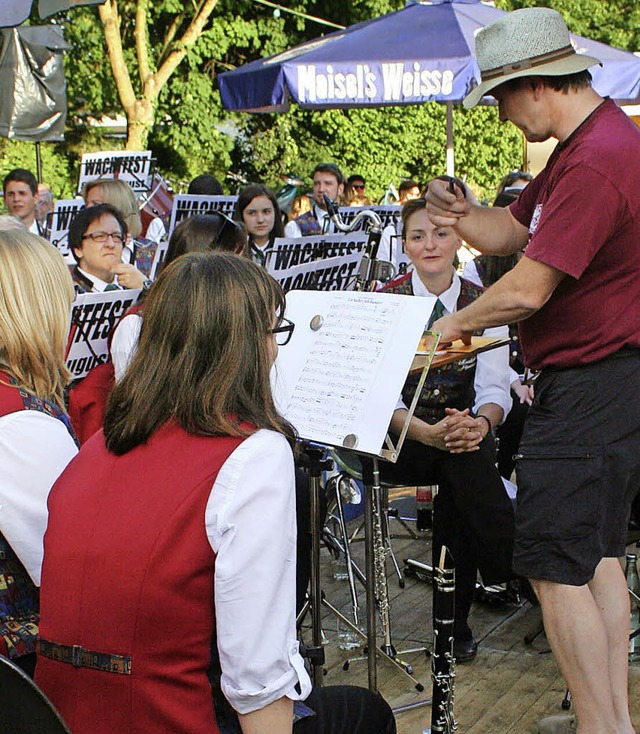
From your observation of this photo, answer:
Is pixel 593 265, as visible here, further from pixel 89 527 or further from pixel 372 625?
pixel 89 527

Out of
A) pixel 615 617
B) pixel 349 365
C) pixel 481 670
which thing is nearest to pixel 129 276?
pixel 349 365

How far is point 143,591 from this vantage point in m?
1.75

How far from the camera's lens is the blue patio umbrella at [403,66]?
7.66 meters

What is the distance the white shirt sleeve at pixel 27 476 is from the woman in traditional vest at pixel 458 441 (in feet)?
5.35

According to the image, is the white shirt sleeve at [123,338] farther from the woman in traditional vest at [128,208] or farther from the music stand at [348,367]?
the woman in traditional vest at [128,208]

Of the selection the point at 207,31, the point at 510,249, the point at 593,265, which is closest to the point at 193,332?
the point at 593,265

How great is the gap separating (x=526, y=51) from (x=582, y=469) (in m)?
1.17

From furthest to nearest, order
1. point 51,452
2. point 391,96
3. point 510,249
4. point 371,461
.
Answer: point 391,96
point 371,461
point 510,249
point 51,452

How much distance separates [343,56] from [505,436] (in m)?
3.73

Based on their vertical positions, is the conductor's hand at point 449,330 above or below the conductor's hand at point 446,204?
below

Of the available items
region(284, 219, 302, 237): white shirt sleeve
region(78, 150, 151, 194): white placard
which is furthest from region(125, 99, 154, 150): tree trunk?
region(284, 219, 302, 237): white shirt sleeve

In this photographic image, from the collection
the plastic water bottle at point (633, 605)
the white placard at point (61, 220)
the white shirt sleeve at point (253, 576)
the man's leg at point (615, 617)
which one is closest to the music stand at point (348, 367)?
the man's leg at point (615, 617)

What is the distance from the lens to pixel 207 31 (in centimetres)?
2047

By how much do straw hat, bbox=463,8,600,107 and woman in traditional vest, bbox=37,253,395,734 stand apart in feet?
4.49
